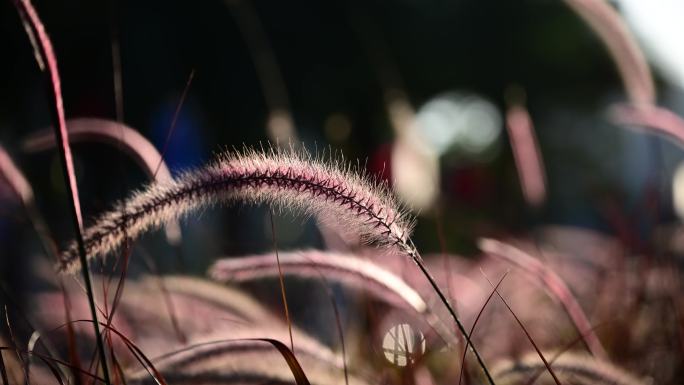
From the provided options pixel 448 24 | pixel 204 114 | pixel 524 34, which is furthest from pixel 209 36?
pixel 524 34

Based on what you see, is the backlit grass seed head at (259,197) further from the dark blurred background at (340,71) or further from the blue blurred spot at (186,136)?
the blue blurred spot at (186,136)

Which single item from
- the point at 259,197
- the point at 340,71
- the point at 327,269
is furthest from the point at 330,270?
the point at 340,71

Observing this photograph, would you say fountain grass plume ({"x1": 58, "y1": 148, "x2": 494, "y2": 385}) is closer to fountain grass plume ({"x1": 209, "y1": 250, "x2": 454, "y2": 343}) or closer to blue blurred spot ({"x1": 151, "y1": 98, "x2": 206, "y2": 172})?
fountain grass plume ({"x1": 209, "y1": 250, "x2": 454, "y2": 343})

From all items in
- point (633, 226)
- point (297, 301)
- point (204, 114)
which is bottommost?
point (633, 226)

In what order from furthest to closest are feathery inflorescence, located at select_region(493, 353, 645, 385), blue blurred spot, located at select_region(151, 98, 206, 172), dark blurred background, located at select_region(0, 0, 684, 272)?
blue blurred spot, located at select_region(151, 98, 206, 172) < dark blurred background, located at select_region(0, 0, 684, 272) < feathery inflorescence, located at select_region(493, 353, 645, 385)

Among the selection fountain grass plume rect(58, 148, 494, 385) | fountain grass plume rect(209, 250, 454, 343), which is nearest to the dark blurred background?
fountain grass plume rect(209, 250, 454, 343)

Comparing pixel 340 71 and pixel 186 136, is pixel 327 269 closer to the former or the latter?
pixel 186 136

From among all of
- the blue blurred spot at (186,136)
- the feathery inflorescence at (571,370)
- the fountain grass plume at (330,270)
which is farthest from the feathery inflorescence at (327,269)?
the blue blurred spot at (186,136)

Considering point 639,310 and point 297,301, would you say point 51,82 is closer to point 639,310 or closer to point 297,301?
point 639,310
